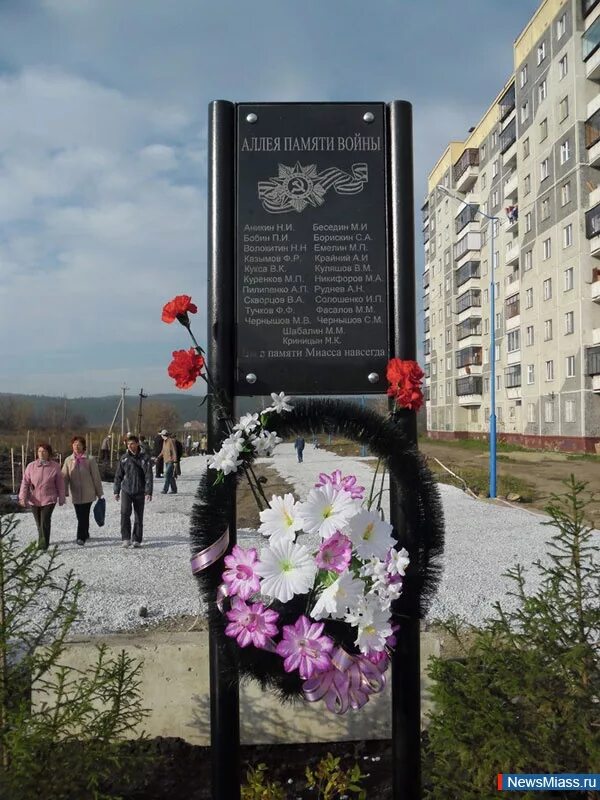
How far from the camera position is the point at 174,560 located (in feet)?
29.8

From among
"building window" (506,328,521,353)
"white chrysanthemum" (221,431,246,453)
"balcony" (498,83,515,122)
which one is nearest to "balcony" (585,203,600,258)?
"building window" (506,328,521,353)

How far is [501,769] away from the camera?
1986 mm

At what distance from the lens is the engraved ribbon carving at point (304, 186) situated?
295 cm

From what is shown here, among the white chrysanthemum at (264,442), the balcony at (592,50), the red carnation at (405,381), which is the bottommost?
the white chrysanthemum at (264,442)

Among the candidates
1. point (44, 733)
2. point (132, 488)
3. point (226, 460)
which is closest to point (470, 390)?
point (132, 488)

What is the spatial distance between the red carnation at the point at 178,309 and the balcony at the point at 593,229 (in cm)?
3201

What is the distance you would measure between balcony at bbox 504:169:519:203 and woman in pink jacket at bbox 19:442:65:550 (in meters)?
36.7

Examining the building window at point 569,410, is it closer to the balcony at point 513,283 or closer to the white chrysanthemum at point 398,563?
the balcony at point 513,283

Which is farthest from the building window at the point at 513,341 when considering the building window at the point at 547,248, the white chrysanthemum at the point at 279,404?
the white chrysanthemum at the point at 279,404

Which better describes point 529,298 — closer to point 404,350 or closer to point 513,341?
point 513,341

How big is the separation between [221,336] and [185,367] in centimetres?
33

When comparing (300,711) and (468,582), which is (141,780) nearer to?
(300,711)

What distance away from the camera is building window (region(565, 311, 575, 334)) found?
1261 inches

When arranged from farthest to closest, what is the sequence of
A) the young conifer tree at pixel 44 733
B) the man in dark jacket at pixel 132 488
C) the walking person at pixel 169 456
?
the walking person at pixel 169 456 → the man in dark jacket at pixel 132 488 → the young conifer tree at pixel 44 733
